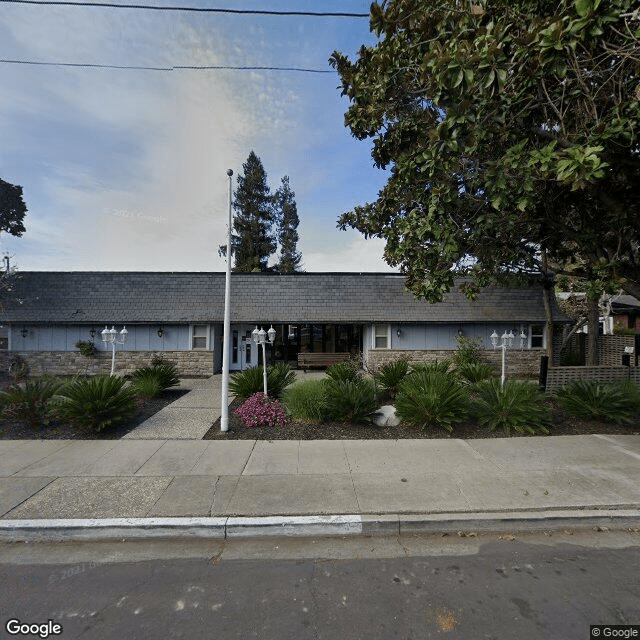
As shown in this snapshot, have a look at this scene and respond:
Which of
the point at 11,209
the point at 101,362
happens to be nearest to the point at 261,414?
the point at 101,362

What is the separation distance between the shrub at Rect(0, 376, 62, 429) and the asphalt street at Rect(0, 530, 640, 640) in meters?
4.35

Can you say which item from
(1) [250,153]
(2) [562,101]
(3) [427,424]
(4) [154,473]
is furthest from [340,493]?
(1) [250,153]

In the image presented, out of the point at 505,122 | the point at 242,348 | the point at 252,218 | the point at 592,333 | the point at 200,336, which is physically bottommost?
the point at 242,348

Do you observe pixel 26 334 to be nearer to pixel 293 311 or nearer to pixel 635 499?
pixel 293 311

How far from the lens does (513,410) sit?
703 centimetres

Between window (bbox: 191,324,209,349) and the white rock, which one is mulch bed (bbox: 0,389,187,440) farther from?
window (bbox: 191,324,209,349)

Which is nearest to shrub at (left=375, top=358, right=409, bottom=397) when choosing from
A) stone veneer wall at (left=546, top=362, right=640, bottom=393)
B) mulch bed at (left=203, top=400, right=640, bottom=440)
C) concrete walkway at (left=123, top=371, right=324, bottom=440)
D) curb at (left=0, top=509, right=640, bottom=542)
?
mulch bed at (left=203, top=400, right=640, bottom=440)

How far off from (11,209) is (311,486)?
909 inches

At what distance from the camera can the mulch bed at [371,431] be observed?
6.70m

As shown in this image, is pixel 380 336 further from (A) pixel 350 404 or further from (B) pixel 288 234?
(B) pixel 288 234

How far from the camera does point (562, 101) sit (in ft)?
16.6

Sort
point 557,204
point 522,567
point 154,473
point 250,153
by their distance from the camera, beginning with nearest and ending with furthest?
1. point 522,567
2. point 154,473
3. point 557,204
4. point 250,153

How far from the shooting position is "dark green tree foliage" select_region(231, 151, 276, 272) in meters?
34.7

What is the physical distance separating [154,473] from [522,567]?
15.3ft
